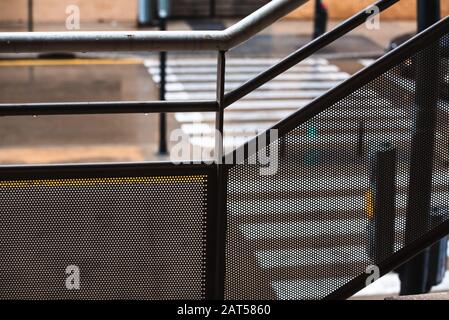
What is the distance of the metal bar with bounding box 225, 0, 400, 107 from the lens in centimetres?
366

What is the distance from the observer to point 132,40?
346cm

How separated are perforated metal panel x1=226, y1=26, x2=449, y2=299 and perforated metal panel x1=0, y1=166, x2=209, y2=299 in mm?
159

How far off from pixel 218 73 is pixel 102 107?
1.42 ft

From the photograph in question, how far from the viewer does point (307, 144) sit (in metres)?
3.83

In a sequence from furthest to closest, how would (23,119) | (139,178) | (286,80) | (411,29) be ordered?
(411,29), (286,80), (23,119), (139,178)

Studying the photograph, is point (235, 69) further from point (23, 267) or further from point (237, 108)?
point (23, 267)

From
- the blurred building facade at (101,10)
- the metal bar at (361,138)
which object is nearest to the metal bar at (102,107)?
the metal bar at (361,138)

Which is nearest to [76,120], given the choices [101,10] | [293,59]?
[101,10]

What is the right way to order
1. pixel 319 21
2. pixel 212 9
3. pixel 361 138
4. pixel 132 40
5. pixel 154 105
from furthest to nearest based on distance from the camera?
pixel 212 9 < pixel 319 21 < pixel 361 138 < pixel 154 105 < pixel 132 40

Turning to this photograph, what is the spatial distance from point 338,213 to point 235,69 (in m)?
13.9

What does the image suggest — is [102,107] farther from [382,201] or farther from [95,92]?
[95,92]

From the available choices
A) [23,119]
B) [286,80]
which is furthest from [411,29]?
[23,119]

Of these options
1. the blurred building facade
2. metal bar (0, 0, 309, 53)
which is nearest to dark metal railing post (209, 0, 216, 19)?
the blurred building facade
